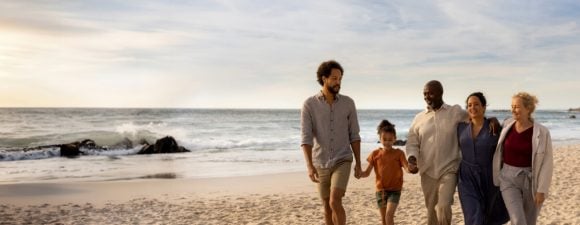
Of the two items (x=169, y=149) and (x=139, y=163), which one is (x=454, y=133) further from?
(x=169, y=149)

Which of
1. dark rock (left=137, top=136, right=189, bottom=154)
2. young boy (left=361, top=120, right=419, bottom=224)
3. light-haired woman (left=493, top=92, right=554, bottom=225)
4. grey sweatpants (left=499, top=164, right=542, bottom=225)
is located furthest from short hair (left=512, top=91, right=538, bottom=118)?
dark rock (left=137, top=136, right=189, bottom=154)

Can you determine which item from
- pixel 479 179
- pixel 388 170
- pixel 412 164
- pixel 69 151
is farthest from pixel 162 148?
pixel 479 179

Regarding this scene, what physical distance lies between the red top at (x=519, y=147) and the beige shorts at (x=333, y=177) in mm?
1399

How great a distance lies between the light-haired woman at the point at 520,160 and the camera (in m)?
4.54

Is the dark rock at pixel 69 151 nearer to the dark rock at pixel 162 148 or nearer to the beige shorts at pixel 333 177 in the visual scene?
the dark rock at pixel 162 148

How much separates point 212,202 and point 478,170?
689 cm

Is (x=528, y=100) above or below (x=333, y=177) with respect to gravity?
above

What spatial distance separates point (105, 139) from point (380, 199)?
109ft

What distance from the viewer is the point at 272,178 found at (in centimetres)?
1460

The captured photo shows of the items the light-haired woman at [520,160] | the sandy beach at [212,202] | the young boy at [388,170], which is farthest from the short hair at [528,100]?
the sandy beach at [212,202]

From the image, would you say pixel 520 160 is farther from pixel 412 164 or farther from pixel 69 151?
pixel 69 151

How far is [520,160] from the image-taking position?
461cm

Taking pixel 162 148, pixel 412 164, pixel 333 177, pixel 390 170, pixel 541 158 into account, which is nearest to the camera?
pixel 541 158

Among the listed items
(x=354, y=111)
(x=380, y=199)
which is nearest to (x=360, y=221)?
(x=380, y=199)
